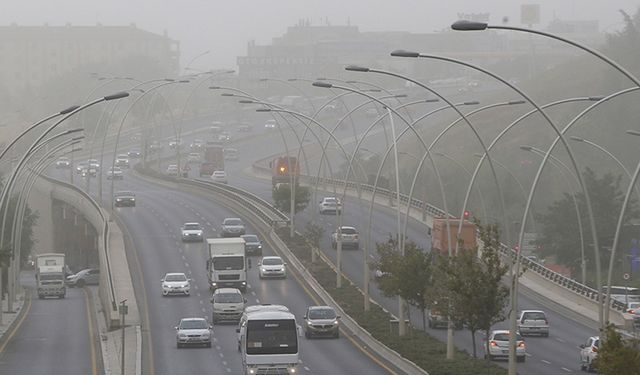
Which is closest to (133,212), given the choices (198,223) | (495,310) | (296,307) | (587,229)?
(198,223)

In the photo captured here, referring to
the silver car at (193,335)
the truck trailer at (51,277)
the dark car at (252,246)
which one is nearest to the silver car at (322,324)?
the silver car at (193,335)

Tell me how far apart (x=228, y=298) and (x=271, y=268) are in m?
16.5

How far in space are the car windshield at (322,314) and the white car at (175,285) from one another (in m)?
15.3

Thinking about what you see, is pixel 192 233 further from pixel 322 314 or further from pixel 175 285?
pixel 322 314

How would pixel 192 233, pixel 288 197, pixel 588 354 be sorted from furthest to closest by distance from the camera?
pixel 288 197
pixel 192 233
pixel 588 354

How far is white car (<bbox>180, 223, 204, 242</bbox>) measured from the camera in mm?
100812

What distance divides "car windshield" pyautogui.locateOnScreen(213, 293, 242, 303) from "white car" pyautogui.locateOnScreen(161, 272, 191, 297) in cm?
944

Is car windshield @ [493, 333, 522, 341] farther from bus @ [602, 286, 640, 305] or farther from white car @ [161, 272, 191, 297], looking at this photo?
white car @ [161, 272, 191, 297]

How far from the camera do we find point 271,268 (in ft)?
278

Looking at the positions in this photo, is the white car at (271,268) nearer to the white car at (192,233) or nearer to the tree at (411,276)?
the white car at (192,233)

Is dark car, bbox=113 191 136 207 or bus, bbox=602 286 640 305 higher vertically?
bus, bbox=602 286 640 305

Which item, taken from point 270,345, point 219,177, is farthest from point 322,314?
point 219,177

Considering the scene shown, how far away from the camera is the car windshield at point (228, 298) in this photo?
68.2 meters

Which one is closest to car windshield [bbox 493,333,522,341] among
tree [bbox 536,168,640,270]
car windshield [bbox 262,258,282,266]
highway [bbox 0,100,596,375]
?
highway [bbox 0,100,596,375]
